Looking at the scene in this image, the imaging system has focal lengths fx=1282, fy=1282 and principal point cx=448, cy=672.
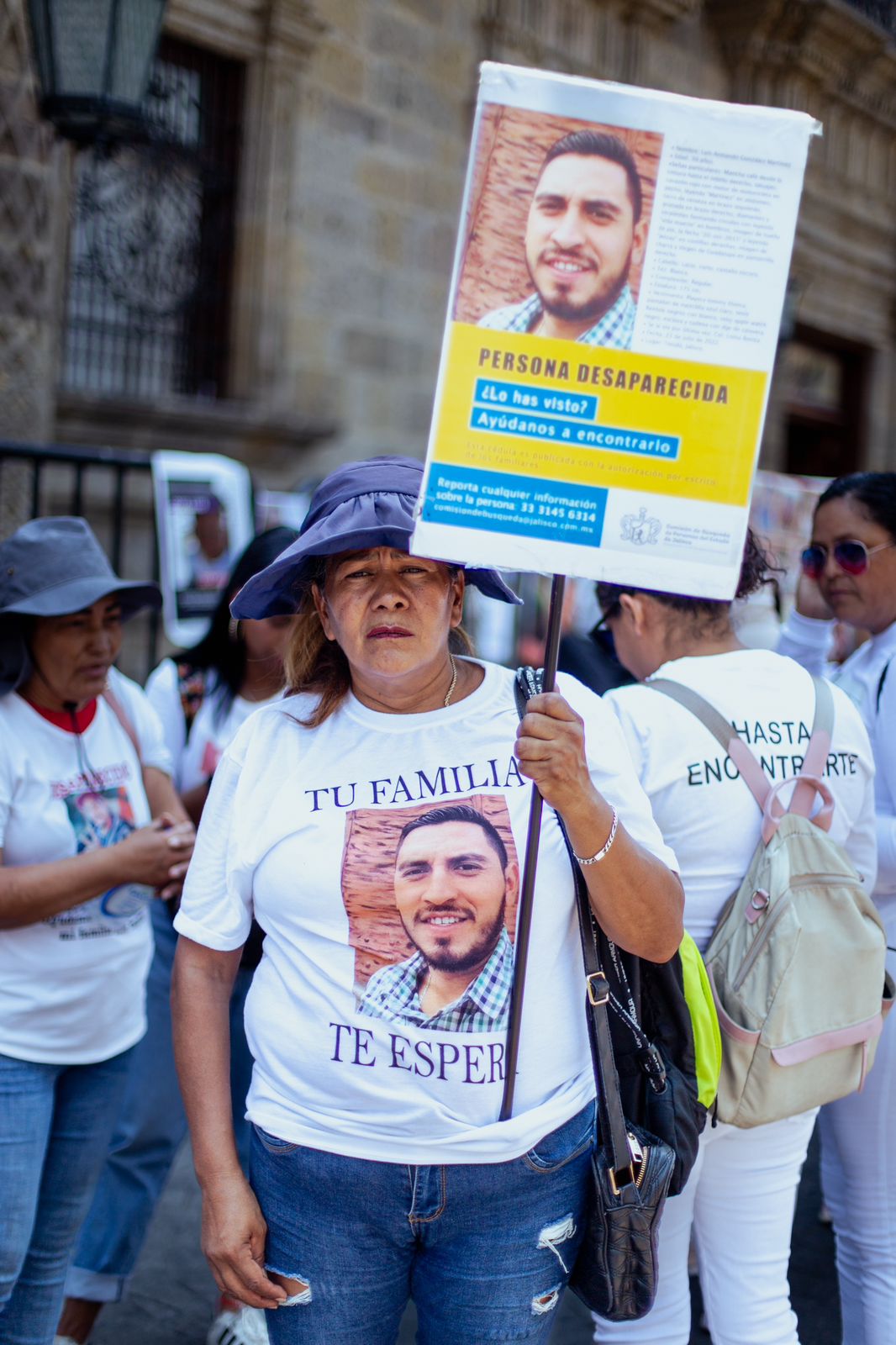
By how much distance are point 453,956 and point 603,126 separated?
113 centimetres

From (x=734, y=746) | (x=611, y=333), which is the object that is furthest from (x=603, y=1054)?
(x=611, y=333)

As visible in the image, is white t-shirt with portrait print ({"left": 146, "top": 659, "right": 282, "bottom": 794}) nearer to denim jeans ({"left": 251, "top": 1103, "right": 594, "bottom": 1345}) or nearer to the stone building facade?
denim jeans ({"left": 251, "top": 1103, "right": 594, "bottom": 1345})

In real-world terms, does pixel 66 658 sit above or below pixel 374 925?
above

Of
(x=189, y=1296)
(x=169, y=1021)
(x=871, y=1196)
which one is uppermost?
(x=871, y=1196)

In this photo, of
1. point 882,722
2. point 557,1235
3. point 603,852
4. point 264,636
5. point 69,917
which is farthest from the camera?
point 264,636

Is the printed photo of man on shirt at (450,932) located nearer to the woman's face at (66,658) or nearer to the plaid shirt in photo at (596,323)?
the plaid shirt in photo at (596,323)

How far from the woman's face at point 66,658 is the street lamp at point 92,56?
254 centimetres

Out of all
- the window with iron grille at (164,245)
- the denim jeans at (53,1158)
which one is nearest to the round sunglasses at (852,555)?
the denim jeans at (53,1158)

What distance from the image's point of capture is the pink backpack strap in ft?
7.72

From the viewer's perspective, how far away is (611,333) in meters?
1.63

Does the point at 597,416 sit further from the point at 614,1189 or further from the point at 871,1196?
the point at 871,1196

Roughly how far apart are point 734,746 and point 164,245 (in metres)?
6.46

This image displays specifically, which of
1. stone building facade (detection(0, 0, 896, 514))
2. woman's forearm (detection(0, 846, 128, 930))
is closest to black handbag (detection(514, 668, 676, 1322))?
woman's forearm (detection(0, 846, 128, 930))

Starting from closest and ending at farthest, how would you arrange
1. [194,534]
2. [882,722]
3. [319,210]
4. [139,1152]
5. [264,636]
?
[882,722] → [139,1152] → [264,636] → [194,534] → [319,210]
